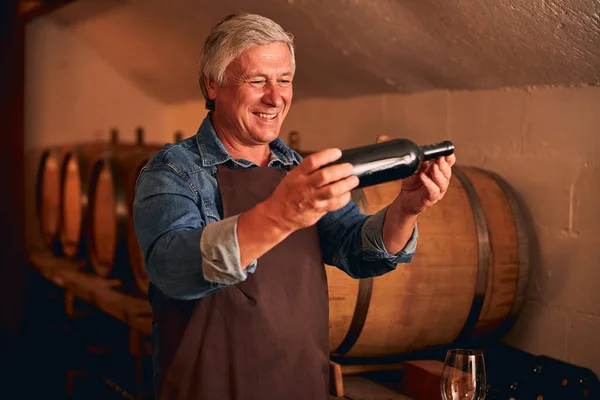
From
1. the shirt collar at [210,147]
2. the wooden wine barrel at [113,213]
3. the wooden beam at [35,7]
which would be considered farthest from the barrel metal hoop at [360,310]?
Result: the wooden beam at [35,7]

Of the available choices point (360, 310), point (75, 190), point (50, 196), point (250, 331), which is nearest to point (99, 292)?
point (75, 190)

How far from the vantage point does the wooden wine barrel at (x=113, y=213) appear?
3.68m

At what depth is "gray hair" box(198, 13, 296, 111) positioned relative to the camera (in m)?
1.68

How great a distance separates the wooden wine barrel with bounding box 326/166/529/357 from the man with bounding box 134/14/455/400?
1.81 ft

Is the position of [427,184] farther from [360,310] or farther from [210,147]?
[360,310]

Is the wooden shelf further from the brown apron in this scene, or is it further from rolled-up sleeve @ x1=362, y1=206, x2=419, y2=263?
rolled-up sleeve @ x1=362, y1=206, x2=419, y2=263

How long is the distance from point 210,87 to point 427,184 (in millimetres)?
576

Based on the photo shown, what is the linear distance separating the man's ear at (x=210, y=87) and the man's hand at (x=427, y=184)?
500mm

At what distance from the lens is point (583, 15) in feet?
6.93

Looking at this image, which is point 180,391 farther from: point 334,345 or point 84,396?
point 84,396

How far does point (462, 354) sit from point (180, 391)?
24.8 inches

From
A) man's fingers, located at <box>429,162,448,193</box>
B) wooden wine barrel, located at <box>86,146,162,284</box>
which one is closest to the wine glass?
man's fingers, located at <box>429,162,448,193</box>

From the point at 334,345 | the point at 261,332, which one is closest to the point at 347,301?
the point at 334,345

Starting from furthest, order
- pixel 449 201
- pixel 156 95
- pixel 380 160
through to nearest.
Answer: pixel 156 95
pixel 449 201
pixel 380 160
